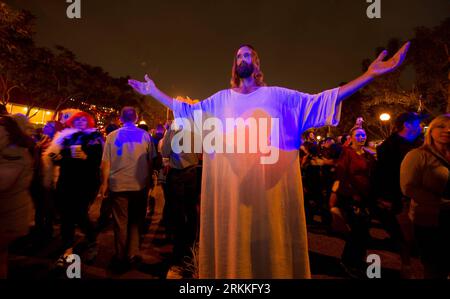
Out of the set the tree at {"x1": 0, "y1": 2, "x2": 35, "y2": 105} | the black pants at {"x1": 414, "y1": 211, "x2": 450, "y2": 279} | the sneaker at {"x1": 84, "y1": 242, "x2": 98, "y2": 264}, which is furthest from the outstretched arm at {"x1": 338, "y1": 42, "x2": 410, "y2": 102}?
the tree at {"x1": 0, "y1": 2, "x2": 35, "y2": 105}

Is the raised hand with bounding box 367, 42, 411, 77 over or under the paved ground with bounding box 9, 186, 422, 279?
over

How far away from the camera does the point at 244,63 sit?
7.97ft

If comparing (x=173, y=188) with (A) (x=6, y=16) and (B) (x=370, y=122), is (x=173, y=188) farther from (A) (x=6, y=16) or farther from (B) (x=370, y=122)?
(B) (x=370, y=122)

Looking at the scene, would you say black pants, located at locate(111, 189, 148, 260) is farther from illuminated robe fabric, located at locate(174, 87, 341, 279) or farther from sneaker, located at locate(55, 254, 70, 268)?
illuminated robe fabric, located at locate(174, 87, 341, 279)

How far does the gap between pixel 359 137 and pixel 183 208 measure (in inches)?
124

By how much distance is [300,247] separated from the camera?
2209 mm

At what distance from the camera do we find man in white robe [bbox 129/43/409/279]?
2.21 meters

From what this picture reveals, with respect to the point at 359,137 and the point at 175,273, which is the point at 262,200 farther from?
the point at 359,137

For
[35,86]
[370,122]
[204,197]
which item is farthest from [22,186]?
[370,122]

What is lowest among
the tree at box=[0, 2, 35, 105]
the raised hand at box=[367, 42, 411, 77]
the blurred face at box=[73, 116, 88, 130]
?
the blurred face at box=[73, 116, 88, 130]

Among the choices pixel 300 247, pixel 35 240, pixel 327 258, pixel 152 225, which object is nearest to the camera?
pixel 300 247

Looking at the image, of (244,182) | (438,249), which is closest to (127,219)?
(244,182)

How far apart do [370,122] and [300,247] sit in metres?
36.1

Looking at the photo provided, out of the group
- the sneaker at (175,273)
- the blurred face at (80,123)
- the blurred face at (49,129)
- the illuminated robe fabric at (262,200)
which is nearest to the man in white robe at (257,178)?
the illuminated robe fabric at (262,200)
